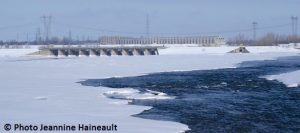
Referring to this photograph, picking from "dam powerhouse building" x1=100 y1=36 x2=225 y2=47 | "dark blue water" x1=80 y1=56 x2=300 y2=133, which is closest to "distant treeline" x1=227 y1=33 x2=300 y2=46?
"dam powerhouse building" x1=100 y1=36 x2=225 y2=47

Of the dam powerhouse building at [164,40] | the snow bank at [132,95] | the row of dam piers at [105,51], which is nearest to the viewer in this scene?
the snow bank at [132,95]

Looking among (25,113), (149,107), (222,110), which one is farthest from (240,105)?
(25,113)

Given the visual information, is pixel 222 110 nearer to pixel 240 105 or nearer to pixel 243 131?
pixel 240 105

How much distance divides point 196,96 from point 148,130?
36.0 feet

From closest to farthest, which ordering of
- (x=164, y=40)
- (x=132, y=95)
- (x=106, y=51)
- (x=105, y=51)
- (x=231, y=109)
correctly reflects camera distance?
(x=231, y=109)
(x=132, y=95)
(x=105, y=51)
(x=106, y=51)
(x=164, y=40)

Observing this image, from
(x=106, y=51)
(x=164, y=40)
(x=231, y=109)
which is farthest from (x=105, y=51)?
(x=231, y=109)

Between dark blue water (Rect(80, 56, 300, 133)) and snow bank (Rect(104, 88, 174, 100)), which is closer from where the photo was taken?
dark blue water (Rect(80, 56, 300, 133))

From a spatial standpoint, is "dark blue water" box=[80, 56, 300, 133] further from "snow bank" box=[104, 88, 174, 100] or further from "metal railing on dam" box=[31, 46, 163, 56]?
"metal railing on dam" box=[31, 46, 163, 56]

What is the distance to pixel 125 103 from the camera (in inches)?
763

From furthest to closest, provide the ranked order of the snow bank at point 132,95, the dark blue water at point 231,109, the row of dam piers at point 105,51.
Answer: the row of dam piers at point 105,51
the snow bank at point 132,95
the dark blue water at point 231,109

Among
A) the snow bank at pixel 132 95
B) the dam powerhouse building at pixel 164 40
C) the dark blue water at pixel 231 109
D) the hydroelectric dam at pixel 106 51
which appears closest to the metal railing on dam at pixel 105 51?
the hydroelectric dam at pixel 106 51

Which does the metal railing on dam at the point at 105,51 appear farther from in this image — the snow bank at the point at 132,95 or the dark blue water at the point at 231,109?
the snow bank at the point at 132,95

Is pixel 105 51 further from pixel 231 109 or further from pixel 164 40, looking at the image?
pixel 231 109

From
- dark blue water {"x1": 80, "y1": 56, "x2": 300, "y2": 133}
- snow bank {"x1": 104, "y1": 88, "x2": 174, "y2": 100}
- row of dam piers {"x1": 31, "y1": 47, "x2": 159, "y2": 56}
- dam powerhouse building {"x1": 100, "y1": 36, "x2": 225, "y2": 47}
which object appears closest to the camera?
dark blue water {"x1": 80, "y1": 56, "x2": 300, "y2": 133}
